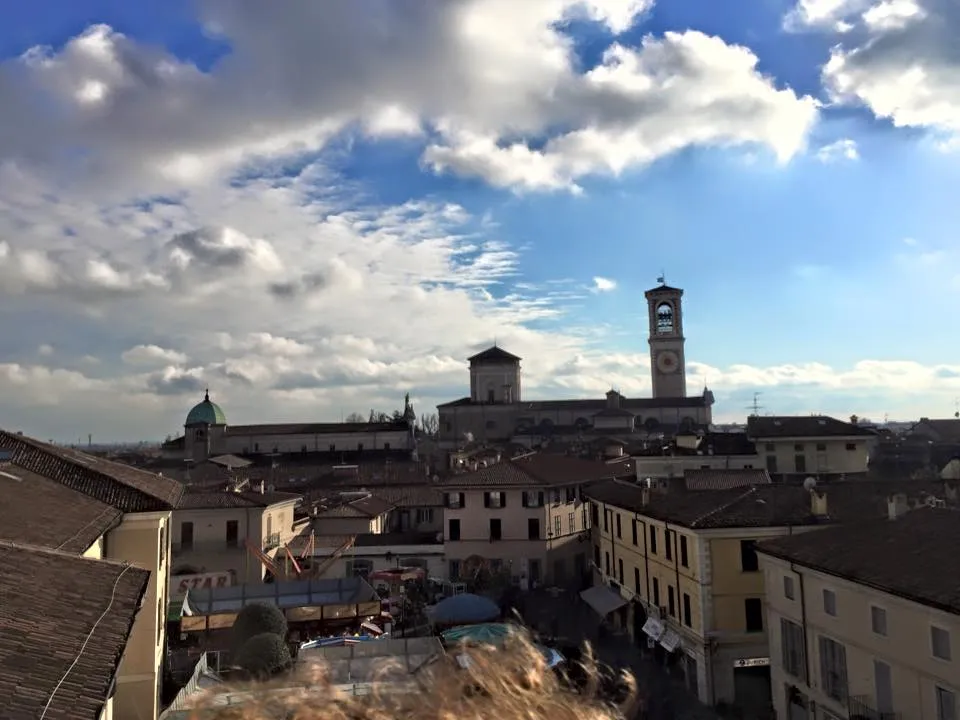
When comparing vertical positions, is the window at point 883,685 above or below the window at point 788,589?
below

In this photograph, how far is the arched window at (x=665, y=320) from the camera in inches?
4530

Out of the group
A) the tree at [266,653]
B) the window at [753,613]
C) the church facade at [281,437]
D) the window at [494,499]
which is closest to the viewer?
the tree at [266,653]

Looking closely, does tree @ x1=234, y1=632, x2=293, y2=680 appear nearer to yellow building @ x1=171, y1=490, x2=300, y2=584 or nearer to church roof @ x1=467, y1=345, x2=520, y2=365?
yellow building @ x1=171, y1=490, x2=300, y2=584

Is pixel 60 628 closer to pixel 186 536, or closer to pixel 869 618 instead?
pixel 869 618

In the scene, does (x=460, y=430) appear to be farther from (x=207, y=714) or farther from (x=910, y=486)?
(x=207, y=714)

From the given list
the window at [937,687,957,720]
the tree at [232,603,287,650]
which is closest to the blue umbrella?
the tree at [232,603,287,650]

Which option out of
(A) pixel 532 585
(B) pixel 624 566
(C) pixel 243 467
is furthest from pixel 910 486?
(C) pixel 243 467

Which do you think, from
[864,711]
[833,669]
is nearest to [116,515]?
[864,711]

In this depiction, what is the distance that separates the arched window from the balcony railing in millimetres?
101215

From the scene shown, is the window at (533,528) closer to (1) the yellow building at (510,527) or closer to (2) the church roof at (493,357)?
(1) the yellow building at (510,527)

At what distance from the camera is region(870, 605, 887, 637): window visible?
15.8 m

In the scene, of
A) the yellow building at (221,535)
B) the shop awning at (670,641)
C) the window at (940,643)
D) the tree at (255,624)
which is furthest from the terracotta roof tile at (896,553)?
the yellow building at (221,535)

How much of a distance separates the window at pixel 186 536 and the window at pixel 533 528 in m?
18.0

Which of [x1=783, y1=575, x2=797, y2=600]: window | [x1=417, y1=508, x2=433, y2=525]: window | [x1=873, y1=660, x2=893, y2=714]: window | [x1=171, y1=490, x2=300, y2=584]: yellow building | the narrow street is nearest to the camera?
[x1=873, y1=660, x2=893, y2=714]: window
